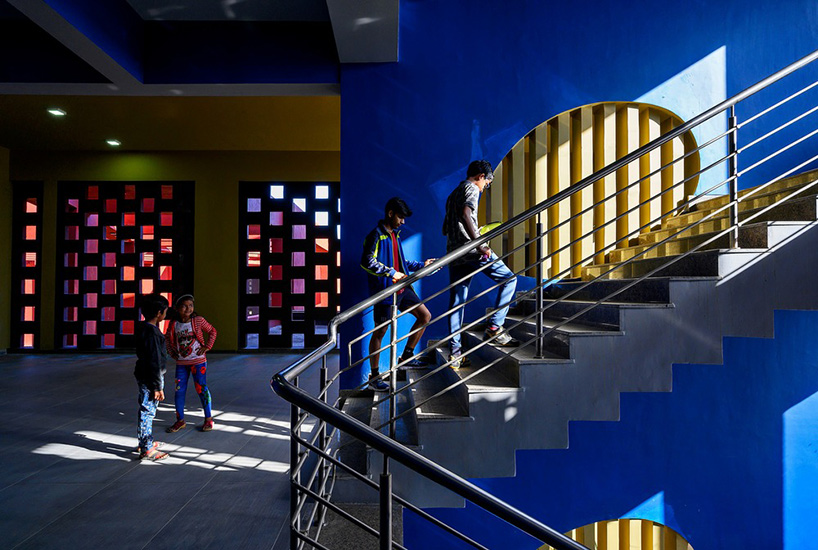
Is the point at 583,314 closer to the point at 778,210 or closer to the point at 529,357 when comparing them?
the point at 529,357

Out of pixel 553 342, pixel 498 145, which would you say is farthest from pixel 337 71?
pixel 553 342

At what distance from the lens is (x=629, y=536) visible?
4.95 m

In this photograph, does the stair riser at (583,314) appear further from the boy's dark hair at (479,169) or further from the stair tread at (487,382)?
the boy's dark hair at (479,169)

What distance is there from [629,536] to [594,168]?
374 centimetres

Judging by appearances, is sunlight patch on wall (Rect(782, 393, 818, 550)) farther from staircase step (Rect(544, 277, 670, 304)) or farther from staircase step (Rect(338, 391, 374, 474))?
staircase step (Rect(338, 391, 374, 474))

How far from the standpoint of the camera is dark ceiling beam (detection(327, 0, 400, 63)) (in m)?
3.78

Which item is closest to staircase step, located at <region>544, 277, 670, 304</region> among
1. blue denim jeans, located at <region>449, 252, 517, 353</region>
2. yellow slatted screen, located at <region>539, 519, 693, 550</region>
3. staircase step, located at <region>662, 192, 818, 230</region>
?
blue denim jeans, located at <region>449, 252, 517, 353</region>

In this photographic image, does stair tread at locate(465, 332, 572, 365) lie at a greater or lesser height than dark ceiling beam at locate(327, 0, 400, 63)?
lesser

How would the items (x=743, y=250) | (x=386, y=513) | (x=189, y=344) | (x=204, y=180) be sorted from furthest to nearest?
(x=204, y=180), (x=189, y=344), (x=743, y=250), (x=386, y=513)

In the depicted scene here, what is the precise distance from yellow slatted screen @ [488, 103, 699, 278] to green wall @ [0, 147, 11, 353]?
10187 mm

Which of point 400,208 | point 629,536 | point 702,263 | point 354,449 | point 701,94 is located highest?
point 701,94

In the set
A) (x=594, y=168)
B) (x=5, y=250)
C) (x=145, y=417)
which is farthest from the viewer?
(x=5, y=250)

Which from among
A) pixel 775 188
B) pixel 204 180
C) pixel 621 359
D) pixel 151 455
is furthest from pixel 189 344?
pixel 204 180

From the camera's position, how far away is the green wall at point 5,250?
32.1ft
